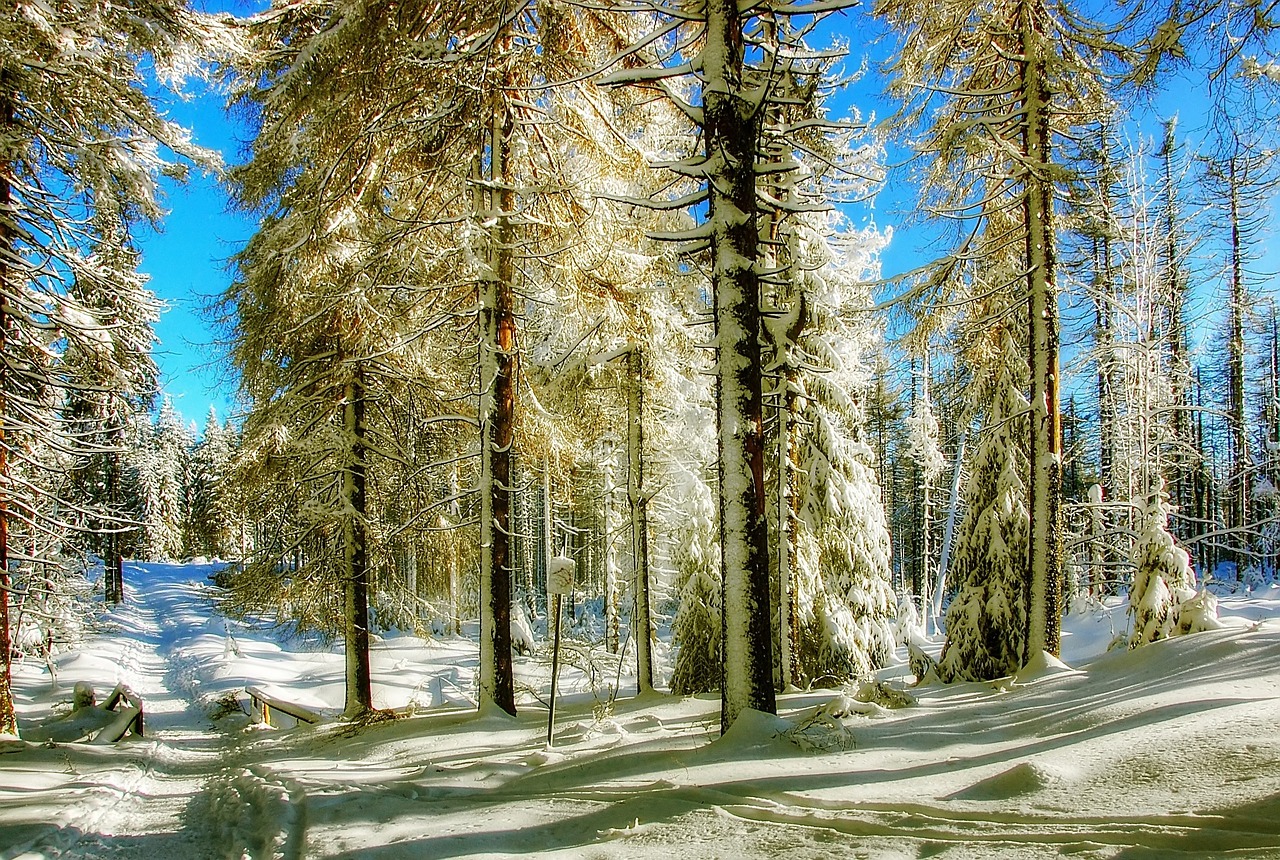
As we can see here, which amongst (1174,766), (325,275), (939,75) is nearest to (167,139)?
(325,275)

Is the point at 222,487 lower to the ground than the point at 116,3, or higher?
lower

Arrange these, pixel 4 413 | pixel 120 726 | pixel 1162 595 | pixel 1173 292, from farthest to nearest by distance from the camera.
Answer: pixel 1173 292 < pixel 120 726 < pixel 1162 595 < pixel 4 413

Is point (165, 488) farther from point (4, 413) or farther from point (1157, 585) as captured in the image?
point (1157, 585)

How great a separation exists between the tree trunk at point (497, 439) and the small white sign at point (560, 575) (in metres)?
3.05

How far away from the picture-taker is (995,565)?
42.4 feet

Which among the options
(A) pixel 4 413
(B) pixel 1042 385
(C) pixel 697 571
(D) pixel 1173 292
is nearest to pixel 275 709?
(A) pixel 4 413

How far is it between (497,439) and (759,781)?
21.5 feet

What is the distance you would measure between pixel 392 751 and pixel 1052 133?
41.5 ft

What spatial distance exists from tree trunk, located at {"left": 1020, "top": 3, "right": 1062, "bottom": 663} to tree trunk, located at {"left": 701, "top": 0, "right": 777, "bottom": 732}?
579 cm

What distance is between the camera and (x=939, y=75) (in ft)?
35.6

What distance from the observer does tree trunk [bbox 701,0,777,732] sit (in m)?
6.10

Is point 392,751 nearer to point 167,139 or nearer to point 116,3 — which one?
point 167,139

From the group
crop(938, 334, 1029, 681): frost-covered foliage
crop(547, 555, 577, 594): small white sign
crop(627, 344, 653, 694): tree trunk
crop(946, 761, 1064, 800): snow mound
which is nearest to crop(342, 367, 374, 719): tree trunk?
crop(627, 344, 653, 694): tree trunk

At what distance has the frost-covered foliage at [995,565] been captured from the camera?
41.6 ft
